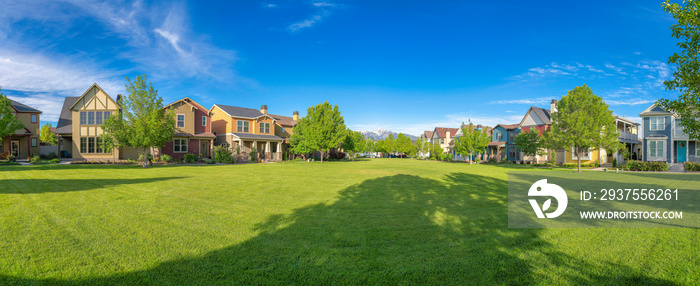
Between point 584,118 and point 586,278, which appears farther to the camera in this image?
point 584,118

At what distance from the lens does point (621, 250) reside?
4.94 metres

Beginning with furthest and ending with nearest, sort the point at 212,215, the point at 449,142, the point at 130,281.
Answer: the point at 449,142, the point at 212,215, the point at 130,281

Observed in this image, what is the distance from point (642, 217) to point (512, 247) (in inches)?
203

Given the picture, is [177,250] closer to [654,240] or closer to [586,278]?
[586,278]

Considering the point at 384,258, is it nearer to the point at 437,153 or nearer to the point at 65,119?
the point at 65,119

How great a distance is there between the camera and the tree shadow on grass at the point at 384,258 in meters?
3.85

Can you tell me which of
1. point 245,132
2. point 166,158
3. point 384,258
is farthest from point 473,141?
point 384,258

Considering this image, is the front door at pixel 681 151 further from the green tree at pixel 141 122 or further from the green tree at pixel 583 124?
the green tree at pixel 141 122

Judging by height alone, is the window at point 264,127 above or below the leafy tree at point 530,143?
above

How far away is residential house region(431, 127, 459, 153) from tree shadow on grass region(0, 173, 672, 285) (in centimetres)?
6402

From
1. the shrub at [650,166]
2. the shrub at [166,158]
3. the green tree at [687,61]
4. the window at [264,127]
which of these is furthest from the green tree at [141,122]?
the shrub at [650,166]

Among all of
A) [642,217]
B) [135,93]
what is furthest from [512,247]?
[135,93]

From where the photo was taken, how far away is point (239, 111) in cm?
4000

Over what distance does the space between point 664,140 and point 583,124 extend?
1067 cm
